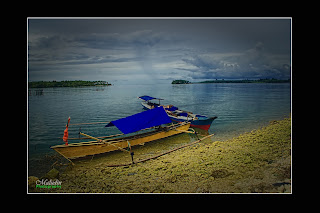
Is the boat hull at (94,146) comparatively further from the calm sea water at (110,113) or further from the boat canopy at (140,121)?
the calm sea water at (110,113)

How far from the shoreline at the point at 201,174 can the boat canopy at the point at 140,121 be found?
3.61ft

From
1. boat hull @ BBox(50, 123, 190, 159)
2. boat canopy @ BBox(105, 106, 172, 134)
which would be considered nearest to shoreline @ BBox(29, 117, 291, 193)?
boat hull @ BBox(50, 123, 190, 159)

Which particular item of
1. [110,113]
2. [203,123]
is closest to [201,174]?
[203,123]

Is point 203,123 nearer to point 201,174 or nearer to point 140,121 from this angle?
point 140,121

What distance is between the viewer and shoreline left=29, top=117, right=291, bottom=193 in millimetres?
3867

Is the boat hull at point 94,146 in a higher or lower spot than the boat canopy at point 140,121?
lower

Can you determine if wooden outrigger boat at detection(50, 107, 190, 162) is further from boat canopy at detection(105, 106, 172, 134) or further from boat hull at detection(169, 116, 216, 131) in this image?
boat hull at detection(169, 116, 216, 131)

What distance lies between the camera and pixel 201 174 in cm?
430

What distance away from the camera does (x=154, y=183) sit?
4090mm

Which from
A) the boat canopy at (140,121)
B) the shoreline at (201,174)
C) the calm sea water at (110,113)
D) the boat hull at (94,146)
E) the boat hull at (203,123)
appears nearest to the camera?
the shoreline at (201,174)

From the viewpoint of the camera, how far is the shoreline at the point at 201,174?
152 inches

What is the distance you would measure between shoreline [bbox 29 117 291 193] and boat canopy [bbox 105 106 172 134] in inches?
43.3

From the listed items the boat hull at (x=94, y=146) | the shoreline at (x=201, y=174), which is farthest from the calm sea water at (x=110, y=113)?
the shoreline at (x=201, y=174)

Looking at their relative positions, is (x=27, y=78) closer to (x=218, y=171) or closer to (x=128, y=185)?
(x=128, y=185)
